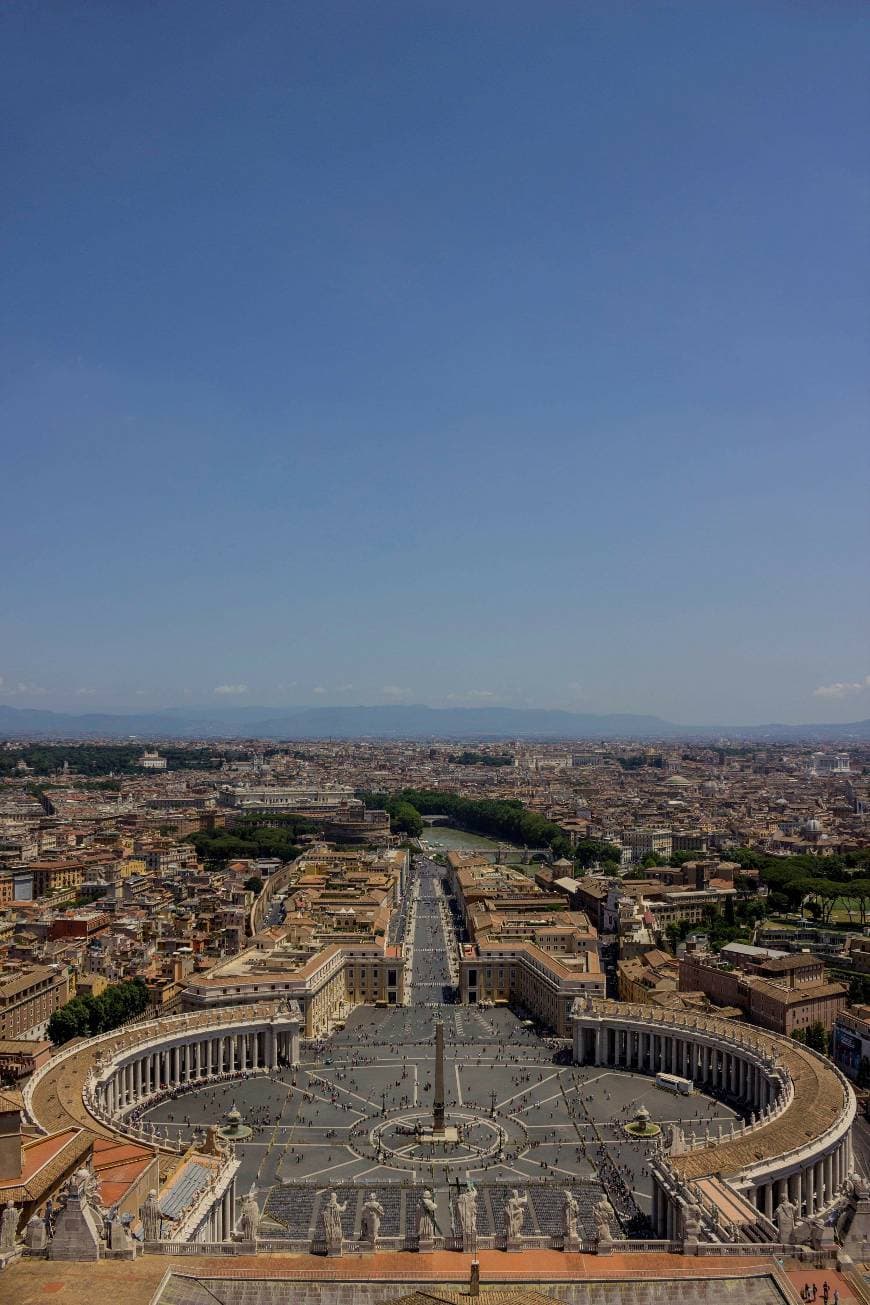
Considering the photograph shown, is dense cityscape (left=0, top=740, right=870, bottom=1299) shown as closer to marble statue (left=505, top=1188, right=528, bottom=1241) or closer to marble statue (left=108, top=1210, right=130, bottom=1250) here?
marble statue (left=108, top=1210, right=130, bottom=1250)

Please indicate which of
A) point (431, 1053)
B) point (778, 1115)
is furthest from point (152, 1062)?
point (778, 1115)

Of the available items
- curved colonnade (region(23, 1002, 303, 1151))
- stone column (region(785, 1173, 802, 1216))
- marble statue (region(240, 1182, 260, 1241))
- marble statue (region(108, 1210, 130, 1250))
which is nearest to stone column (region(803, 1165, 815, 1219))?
stone column (region(785, 1173, 802, 1216))

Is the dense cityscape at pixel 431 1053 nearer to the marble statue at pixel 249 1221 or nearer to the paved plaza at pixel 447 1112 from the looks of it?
the marble statue at pixel 249 1221

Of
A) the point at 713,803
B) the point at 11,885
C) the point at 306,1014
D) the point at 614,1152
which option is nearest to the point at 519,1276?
the point at 614,1152

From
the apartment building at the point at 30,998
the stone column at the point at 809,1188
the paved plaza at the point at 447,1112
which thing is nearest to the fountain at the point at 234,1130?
the paved plaza at the point at 447,1112

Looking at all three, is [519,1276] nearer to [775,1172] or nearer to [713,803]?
[775,1172]
